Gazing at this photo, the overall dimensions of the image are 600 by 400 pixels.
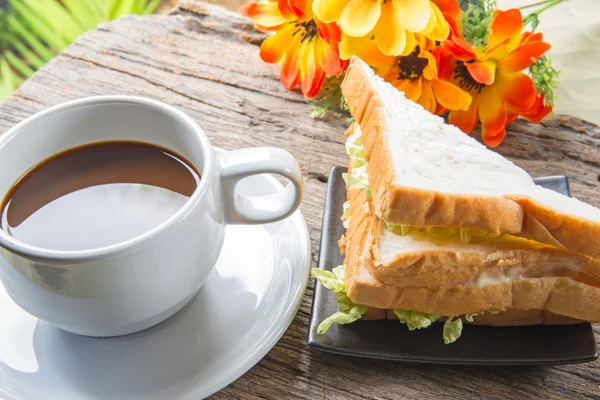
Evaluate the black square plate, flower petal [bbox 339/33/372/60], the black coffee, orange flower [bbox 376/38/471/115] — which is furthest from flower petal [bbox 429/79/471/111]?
A: the black coffee

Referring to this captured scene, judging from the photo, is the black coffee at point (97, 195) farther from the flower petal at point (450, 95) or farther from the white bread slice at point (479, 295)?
the flower petal at point (450, 95)

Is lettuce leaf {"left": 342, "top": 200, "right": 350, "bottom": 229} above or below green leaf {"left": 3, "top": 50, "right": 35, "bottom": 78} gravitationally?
above

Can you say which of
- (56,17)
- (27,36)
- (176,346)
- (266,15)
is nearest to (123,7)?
(56,17)

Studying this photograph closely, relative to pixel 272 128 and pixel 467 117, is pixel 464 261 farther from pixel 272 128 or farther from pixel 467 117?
pixel 272 128

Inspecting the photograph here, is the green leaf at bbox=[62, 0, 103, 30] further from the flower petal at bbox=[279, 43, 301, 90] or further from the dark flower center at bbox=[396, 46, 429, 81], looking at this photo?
the dark flower center at bbox=[396, 46, 429, 81]

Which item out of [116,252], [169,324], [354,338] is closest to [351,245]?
[354,338]
